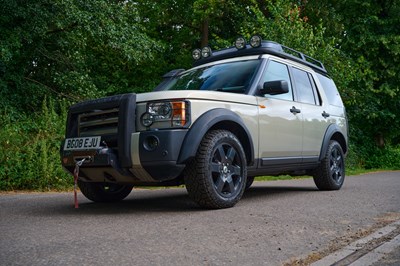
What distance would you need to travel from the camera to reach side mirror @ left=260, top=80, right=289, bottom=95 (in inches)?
227

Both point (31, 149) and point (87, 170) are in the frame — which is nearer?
point (87, 170)

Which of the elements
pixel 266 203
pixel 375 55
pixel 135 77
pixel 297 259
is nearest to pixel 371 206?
pixel 266 203

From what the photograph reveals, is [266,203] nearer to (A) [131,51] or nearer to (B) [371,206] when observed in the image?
(B) [371,206]

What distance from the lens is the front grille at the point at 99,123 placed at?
5.03 metres

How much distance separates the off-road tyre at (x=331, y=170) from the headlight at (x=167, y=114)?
10.9 ft

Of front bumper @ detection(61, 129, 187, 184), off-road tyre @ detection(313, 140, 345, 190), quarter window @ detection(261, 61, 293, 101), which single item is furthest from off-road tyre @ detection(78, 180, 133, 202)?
off-road tyre @ detection(313, 140, 345, 190)

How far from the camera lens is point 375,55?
23250mm

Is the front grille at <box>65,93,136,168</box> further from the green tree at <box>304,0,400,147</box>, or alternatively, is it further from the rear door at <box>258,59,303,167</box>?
the green tree at <box>304,0,400,147</box>

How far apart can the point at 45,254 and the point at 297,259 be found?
64.6 inches

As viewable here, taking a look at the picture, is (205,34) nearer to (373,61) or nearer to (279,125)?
(373,61)

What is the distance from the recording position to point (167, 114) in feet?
15.9

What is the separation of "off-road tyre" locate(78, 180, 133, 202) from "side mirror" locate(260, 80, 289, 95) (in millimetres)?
2275

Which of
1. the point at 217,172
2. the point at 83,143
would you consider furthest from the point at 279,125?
the point at 83,143

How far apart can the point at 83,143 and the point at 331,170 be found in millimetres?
4191
